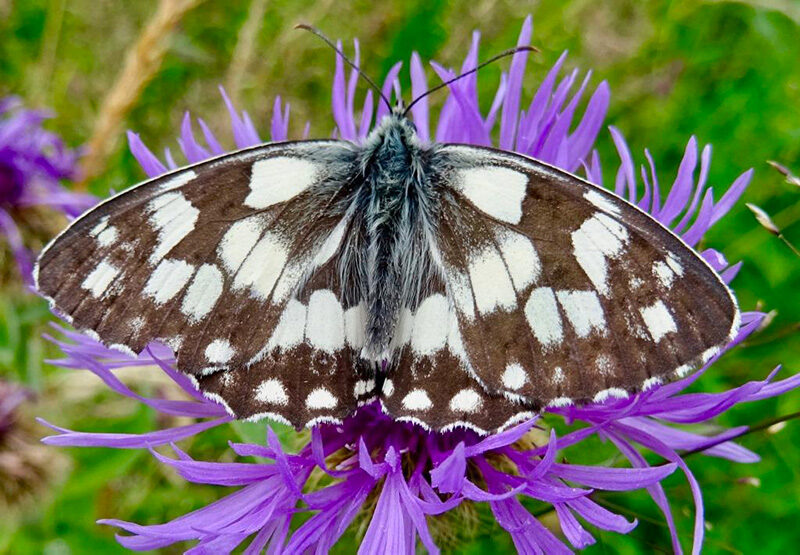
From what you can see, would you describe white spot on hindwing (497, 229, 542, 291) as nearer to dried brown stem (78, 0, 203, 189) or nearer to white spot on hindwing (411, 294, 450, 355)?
white spot on hindwing (411, 294, 450, 355)

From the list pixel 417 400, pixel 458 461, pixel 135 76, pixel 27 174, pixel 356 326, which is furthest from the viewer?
pixel 27 174

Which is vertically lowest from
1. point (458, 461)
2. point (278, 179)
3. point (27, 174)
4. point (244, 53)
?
point (458, 461)

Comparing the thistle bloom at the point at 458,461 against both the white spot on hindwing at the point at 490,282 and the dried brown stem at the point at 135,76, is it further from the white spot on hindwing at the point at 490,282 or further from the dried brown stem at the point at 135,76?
the dried brown stem at the point at 135,76

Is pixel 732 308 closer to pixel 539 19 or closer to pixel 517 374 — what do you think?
pixel 517 374

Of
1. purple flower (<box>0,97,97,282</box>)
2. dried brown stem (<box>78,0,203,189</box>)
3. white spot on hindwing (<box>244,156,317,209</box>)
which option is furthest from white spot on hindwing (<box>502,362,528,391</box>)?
purple flower (<box>0,97,97,282</box>)

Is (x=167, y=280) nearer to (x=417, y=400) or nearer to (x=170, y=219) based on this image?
(x=170, y=219)

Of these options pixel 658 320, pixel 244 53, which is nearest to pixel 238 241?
pixel 658 320

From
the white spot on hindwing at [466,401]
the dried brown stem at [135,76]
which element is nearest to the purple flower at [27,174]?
the dried brown stem at [135,76]
